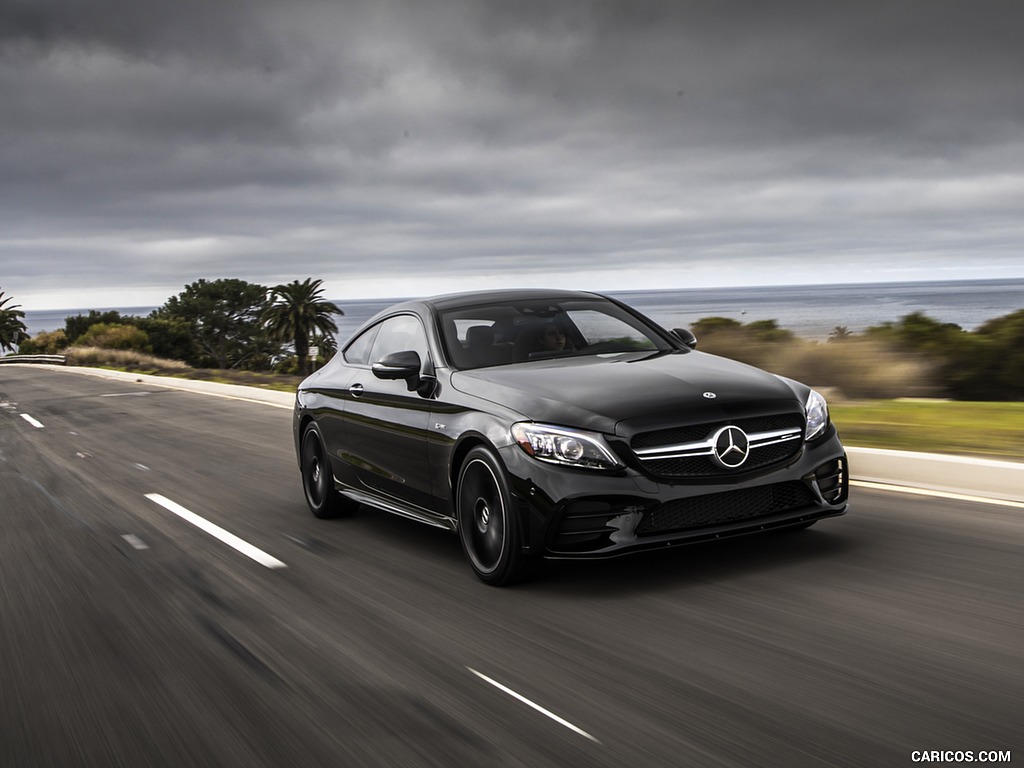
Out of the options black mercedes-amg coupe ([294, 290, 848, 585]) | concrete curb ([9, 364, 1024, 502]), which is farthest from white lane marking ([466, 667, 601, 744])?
concrete curb ([9, 364, 1024, 502])

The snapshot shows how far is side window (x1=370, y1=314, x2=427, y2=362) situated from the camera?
6.94m

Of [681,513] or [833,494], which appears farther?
[833,494]

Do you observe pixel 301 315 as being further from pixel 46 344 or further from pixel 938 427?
pixel 938 427

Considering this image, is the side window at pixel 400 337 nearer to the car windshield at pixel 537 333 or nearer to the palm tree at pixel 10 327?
the car windshield at pixel 537 333

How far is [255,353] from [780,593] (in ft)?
383

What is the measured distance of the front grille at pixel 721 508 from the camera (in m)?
5.22

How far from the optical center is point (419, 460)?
645 centimetres

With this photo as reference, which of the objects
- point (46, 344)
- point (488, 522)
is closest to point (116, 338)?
point (46, 344)

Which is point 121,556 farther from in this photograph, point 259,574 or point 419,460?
point 419,460

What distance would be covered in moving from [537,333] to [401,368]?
0.91 m

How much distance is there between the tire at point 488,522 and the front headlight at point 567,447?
0.25 metres

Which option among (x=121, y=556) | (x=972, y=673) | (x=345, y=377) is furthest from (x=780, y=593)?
(x=121, y=556)

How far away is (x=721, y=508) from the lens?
530 cm

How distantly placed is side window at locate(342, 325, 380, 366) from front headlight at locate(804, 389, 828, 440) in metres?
3.17
